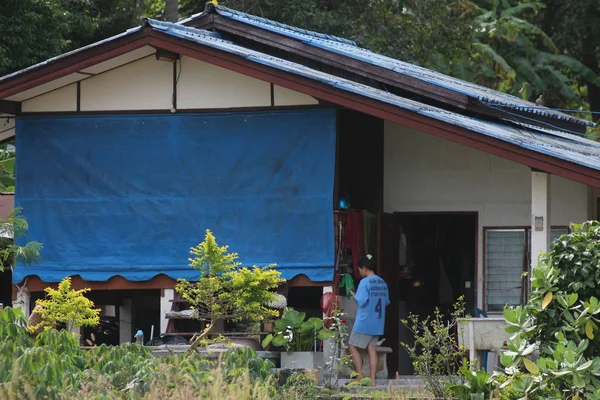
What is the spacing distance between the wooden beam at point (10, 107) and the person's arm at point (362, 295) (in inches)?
212

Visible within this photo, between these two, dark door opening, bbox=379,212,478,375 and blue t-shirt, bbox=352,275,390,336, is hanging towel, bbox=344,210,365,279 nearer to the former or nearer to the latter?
blue t-shirt, bbox=352,275,390,336

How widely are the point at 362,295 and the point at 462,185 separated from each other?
2972 mm

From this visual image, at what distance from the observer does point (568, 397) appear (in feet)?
36.1

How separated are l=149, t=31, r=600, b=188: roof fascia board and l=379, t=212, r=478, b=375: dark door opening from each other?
4.06m

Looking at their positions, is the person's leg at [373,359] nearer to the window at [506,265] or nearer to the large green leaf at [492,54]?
the window at [506,265]

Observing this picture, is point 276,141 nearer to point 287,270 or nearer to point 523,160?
point 287,270

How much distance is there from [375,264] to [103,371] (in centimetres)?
763

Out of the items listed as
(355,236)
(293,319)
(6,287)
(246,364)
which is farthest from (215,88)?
(246,364)

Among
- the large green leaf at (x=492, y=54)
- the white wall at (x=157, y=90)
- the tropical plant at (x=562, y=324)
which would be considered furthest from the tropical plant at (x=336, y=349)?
the large green leaf at (x=492, y=54)

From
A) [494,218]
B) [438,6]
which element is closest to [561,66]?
[438,6]

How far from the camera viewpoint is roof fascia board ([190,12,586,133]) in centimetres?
1620

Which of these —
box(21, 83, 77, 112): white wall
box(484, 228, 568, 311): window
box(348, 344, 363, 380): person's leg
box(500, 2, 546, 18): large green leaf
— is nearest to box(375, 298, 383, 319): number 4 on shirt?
box(348, 344, 363, 380): person's leg

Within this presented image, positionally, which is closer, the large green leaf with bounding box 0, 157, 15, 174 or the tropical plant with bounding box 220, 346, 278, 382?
the tropical plant with bounding box 220, 346, 278, 382

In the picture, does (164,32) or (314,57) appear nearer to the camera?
(164,32)
